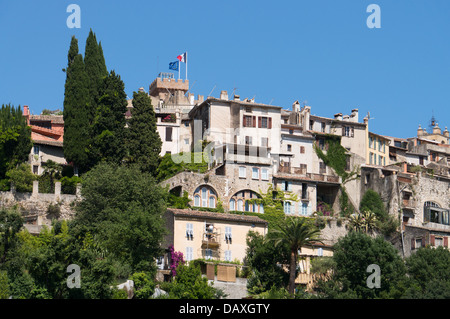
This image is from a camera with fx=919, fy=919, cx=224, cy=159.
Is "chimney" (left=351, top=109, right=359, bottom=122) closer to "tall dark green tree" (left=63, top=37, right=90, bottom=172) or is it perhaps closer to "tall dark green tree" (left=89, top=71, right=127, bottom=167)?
"tall dark green tree" (left=89, top=71, right=127, bottom=167)

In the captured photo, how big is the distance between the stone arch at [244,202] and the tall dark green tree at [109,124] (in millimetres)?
11225

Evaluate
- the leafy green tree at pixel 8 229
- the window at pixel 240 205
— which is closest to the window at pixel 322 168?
the window at pixel 240 205

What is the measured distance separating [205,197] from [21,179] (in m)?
17.0

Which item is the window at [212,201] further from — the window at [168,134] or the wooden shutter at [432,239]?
the wooden shutter at [432,239]

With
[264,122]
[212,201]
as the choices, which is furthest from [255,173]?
[264,122]

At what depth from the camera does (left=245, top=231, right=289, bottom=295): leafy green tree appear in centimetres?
7238

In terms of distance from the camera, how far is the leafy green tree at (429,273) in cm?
→ 7201

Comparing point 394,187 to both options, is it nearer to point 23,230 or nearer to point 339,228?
point 339,228

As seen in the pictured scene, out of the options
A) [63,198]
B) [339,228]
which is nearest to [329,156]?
[339,228]

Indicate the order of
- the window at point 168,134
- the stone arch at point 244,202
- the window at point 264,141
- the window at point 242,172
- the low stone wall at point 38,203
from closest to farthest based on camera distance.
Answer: the low stone wall at point 38,203 → the stone arch at point 244,202 → the window at point 242,172 → the window at point 264,141 → the window at point 168,134

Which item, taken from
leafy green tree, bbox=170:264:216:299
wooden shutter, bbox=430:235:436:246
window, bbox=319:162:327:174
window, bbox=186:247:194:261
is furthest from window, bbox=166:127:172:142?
leafy green tree, bbox=170:264:216:299

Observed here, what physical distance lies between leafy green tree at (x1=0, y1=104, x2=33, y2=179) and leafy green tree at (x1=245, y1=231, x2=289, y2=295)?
24197mm

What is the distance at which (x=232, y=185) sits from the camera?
87.4m
